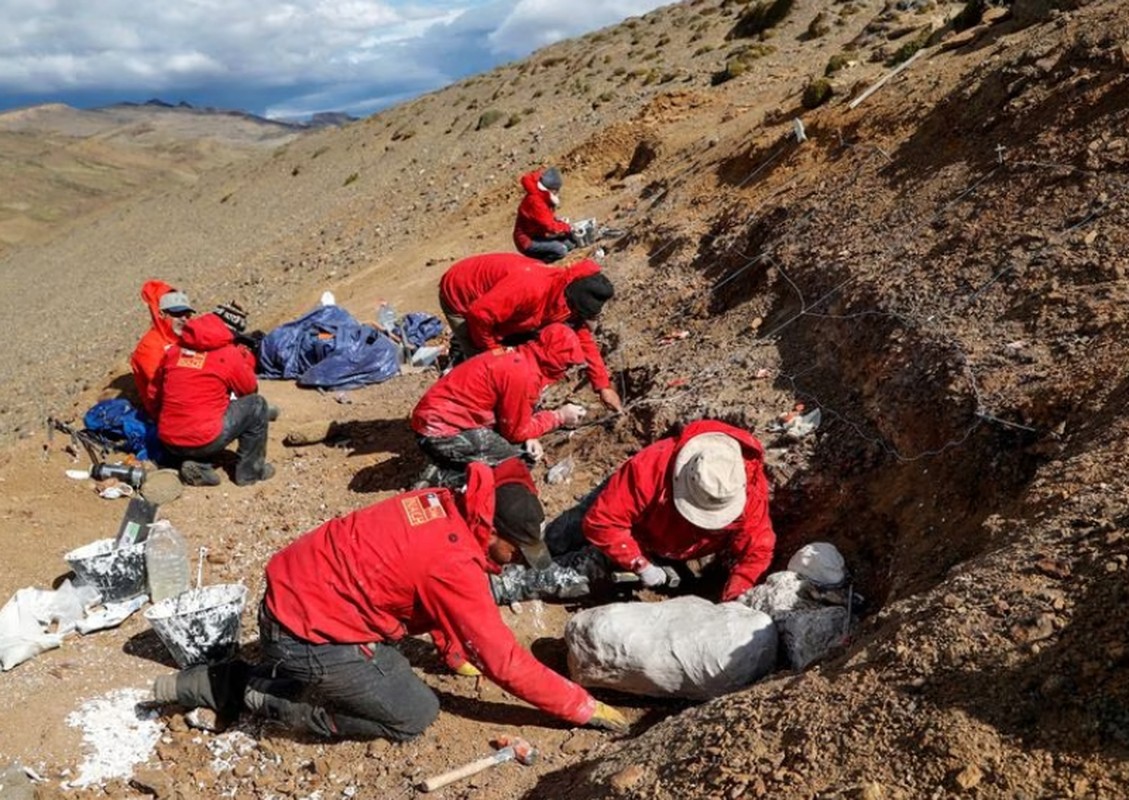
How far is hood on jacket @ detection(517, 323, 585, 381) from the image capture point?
5508 mm

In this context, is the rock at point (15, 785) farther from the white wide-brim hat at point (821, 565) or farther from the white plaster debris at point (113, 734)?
the white wide-brim hat at point (821, 565)

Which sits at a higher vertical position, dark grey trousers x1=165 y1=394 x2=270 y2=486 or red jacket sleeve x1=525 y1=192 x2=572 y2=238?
red jacket sleeve x1=525 y1=192 x2=572 y2=238

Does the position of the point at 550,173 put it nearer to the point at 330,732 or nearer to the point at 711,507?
the point at 711,507

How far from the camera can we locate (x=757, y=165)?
8695 mm

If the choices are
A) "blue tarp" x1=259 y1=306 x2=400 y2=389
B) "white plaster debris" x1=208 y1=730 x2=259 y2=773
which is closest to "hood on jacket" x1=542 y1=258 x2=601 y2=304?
"blue tarp" x1=259 y1=306 x2=400 y2=389

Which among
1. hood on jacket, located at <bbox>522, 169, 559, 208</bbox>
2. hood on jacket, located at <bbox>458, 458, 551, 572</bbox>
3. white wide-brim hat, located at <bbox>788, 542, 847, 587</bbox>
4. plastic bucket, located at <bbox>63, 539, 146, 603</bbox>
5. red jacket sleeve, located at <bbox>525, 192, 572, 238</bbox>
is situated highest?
hood on jacket, located at <bbox>522, 169, 559, 208</bbox>

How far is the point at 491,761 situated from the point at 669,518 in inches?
56.6

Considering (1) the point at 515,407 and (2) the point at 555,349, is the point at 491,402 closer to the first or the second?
(1) the point at 515,407

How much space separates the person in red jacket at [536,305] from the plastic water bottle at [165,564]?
2439 millimetres

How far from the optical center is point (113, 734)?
4074 mm

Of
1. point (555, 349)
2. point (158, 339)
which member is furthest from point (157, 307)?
point (555, 349)

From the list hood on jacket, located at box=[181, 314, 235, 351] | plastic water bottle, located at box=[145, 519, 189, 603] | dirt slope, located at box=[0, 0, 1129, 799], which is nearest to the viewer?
dirt slope, located at box=[0, 0, 1129, 799]

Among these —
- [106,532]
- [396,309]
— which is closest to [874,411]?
[106,532]

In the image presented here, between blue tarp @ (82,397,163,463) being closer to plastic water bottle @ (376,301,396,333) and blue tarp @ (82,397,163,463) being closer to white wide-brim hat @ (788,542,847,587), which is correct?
plastic water bottle @ (376,301,396,333)
